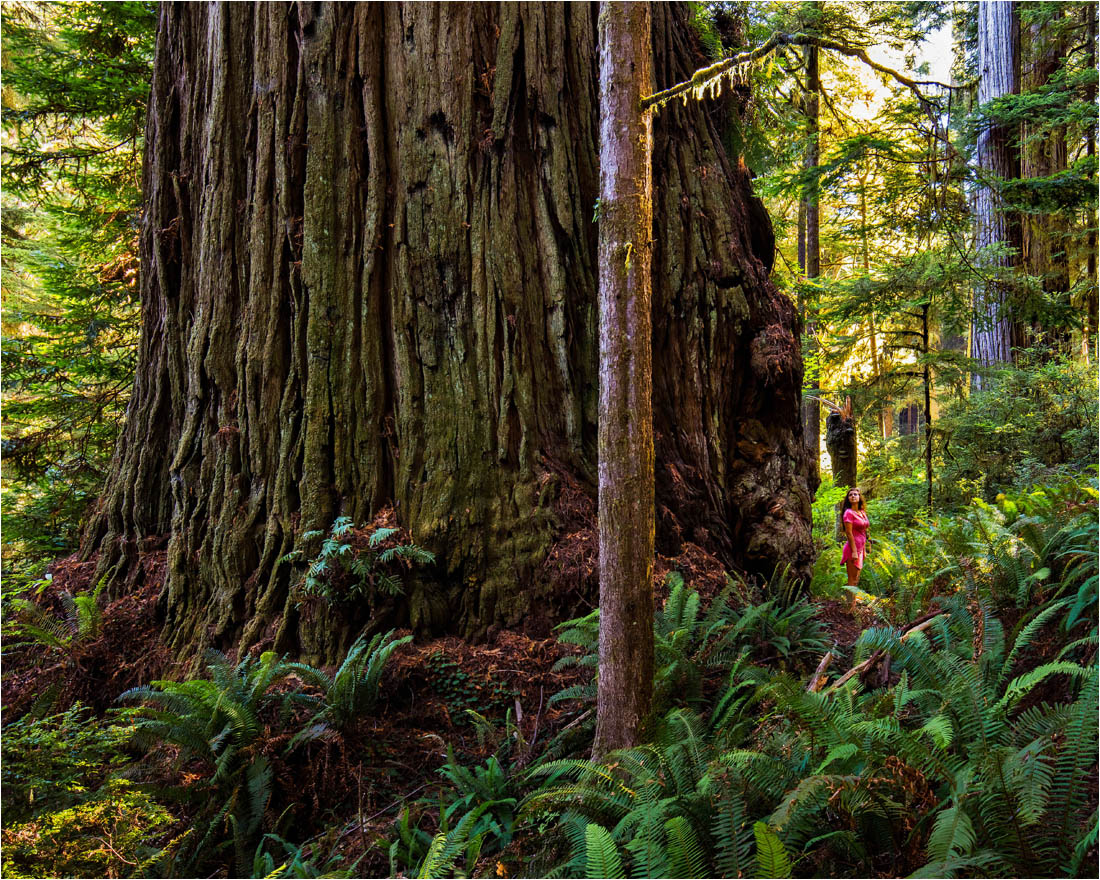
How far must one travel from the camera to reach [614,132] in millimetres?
3229

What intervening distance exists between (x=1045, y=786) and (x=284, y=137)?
5.94 m

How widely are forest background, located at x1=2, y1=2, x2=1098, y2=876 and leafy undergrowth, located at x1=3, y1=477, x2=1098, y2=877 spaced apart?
19mm

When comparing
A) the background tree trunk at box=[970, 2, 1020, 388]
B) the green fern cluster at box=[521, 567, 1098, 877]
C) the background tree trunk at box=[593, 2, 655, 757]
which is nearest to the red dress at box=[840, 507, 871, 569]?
the green fern cluster at box=[521, 567, 1098, 877]

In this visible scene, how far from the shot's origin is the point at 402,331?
4730mm

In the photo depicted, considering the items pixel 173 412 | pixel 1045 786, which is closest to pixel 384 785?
pixel 1045 786

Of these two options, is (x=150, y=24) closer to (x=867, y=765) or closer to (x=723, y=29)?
(x=723, y=29)

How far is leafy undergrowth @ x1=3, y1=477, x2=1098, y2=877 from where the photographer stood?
83.9 inches

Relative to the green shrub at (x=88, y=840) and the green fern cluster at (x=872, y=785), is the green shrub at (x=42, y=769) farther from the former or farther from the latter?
the green fern cluster at (x=872, y=785)

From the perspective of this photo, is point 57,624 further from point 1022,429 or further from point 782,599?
point 1022,429

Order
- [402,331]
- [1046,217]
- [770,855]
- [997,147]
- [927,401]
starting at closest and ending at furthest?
[770,855] < [402,331] < [927,401] < [1046,217] < [997,147]

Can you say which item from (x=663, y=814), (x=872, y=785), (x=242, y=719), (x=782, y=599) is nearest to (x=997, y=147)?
(x=782, y=599)

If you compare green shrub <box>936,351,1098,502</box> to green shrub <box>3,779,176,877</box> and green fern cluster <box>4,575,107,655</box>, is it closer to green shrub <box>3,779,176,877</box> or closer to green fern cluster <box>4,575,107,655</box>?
green shrub <box>3,779,176,877</box>

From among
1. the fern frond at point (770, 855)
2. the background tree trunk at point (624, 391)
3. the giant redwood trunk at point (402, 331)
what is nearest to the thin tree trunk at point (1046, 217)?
the giant redwood trunk at point (402, 331)

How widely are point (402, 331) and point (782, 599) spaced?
12.2ft
